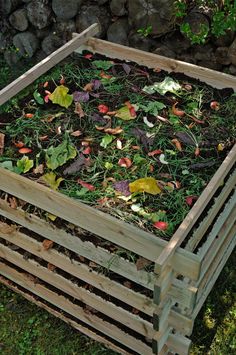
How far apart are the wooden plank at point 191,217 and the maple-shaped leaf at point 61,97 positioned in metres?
1.01

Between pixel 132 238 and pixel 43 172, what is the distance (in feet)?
2.29

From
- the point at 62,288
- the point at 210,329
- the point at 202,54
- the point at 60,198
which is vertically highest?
the point at 60,198

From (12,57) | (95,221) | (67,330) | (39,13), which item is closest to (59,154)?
(95,221)

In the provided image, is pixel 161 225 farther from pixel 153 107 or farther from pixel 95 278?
pixel 153 107

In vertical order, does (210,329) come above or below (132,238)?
below

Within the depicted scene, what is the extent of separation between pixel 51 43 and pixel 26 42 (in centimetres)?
24

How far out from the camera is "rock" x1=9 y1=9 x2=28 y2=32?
4.43 meters

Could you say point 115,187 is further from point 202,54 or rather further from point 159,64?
point 202,54

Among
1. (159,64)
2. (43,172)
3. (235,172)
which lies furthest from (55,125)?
(235,172)

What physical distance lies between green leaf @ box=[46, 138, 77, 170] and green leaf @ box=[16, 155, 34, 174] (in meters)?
0.09

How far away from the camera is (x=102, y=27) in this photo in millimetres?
4129

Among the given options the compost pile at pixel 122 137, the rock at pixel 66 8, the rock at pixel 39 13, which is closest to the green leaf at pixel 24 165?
the compost pile at pixel 122 137

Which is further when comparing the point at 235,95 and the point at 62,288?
the point at 235,95

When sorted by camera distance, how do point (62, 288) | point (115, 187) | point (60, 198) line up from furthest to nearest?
point (62, 288)
point (115, 187)
point (60, 198)
